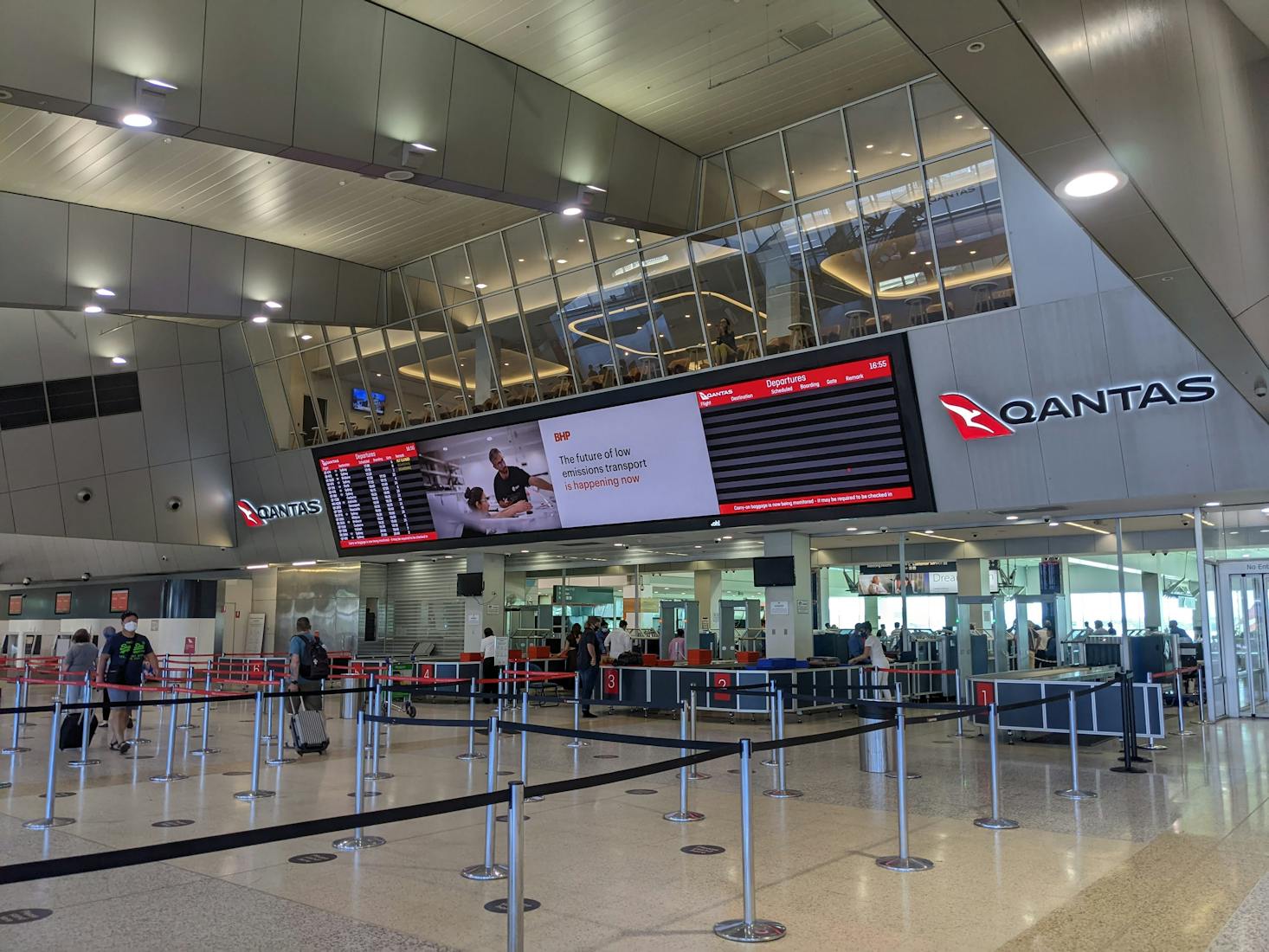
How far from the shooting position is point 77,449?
2409cm

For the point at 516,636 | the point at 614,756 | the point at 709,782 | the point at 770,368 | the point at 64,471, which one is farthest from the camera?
the point at 516,636

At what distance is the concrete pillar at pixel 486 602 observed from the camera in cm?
2297

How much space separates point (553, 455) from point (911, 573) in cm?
778

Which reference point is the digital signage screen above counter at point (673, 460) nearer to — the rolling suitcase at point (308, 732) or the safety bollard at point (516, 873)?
the rolling suitcase at point (308, 732)

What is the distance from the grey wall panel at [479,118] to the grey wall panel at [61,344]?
17.5m

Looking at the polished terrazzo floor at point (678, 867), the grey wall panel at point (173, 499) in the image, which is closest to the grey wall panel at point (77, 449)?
the grey wall panel at point (173, 499)

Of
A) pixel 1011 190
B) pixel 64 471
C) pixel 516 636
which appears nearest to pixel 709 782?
pixel 1011 190

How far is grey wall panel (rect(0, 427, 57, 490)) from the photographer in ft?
76.4

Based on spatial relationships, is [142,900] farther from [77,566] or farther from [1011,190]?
[77,566]

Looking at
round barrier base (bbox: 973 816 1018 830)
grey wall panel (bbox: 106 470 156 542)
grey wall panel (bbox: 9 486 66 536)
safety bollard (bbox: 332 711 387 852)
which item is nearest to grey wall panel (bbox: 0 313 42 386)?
grey wall panel (bbox: 9 486 66 536)

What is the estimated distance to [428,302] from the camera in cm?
2044

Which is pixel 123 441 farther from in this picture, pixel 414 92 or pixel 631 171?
pixel 414 92

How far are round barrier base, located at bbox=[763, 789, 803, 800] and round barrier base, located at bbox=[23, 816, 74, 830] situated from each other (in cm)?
596

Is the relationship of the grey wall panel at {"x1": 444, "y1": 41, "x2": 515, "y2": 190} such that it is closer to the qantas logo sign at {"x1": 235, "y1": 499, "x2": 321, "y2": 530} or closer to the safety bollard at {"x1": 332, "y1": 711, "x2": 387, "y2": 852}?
the safety bollard at {"x1": 332, "y1": 711, "x2": 387, "y2": 852}
